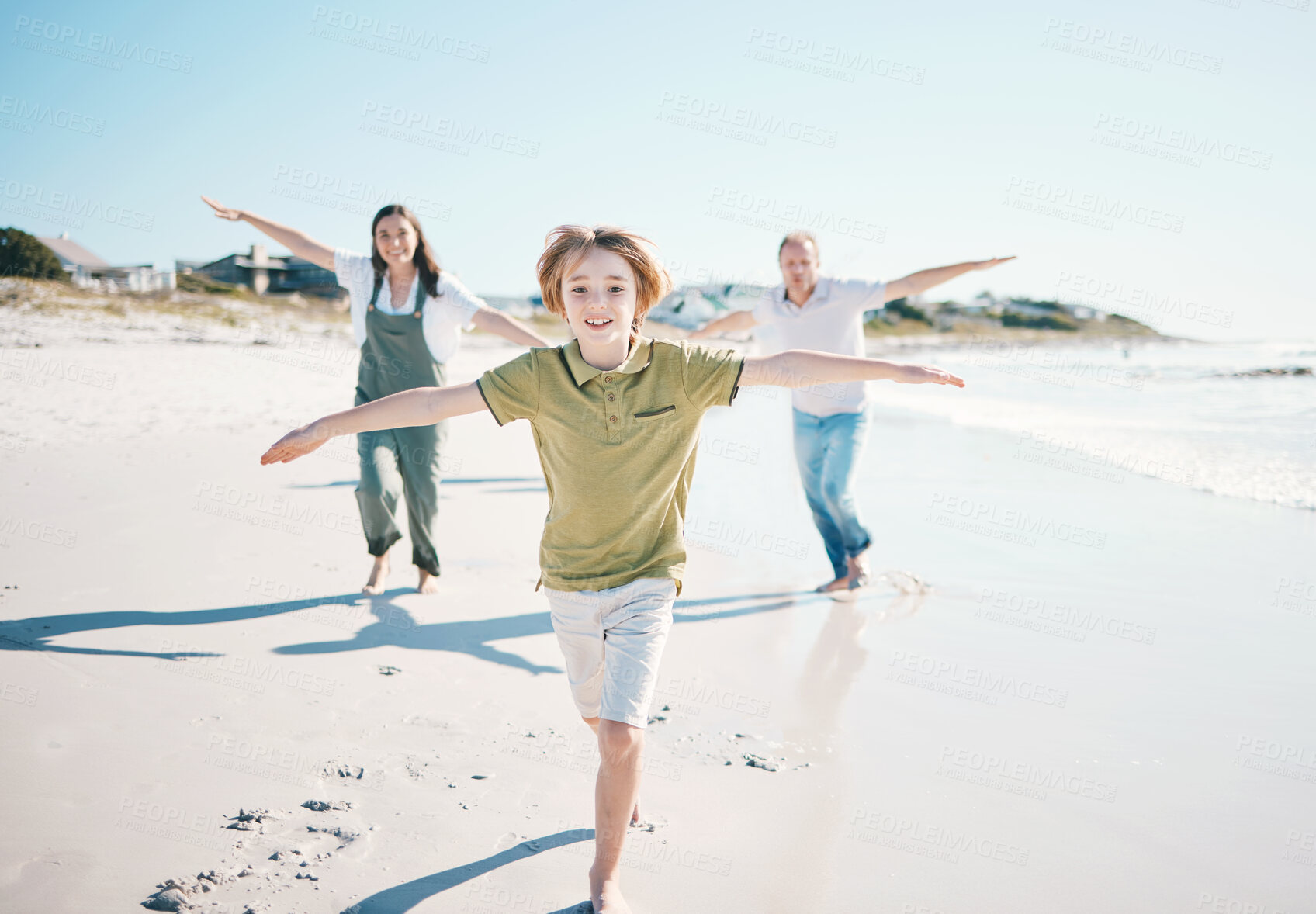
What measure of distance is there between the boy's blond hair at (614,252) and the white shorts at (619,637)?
79 cm

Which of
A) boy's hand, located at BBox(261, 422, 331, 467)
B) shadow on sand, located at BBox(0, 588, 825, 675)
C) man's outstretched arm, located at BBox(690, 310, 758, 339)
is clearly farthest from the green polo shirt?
man's outstretched arm, located at BBox(690, 310, 758, 339)

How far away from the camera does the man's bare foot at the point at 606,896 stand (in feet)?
7.28

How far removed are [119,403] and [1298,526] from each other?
44.3 feet

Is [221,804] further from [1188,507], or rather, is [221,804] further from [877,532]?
[1188,507]

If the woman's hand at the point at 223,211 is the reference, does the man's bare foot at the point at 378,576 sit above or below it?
below

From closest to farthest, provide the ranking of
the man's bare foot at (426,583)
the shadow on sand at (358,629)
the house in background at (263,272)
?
the shadow on sand at (358,629) < the man's bare foot at (426,583) < the house in background at (263,272)

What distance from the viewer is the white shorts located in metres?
2.30

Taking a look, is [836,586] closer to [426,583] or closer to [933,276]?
[933,276]

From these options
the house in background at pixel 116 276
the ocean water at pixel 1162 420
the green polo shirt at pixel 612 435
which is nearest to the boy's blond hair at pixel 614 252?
the green polo shirt at pixel 612 435

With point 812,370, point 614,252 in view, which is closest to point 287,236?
point 614,252

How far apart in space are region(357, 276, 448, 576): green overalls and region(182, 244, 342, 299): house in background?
42.8m

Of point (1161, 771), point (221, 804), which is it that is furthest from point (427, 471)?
point (1161, 771)

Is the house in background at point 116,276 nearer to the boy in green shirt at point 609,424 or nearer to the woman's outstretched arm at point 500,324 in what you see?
the woman's outstretched arm at point 500,324

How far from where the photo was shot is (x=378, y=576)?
5.05m
